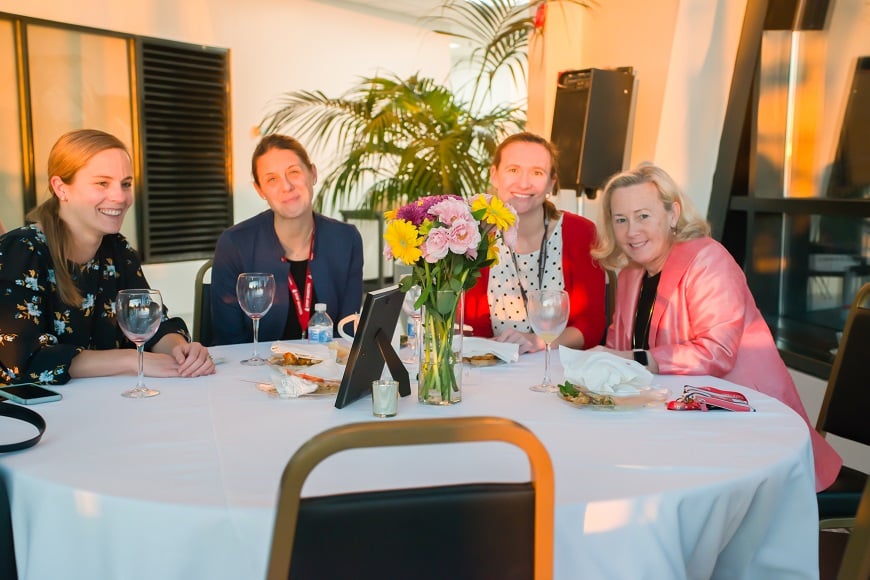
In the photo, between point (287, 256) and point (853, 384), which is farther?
point (287, 256)

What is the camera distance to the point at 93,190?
208 centimetres

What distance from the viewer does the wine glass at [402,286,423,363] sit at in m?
1.72

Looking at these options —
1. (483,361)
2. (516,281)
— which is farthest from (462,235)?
(516,281)

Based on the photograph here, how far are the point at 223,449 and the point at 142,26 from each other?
228 inches

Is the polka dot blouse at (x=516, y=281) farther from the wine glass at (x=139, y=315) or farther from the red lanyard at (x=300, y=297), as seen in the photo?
the wine glass at (x=139, y=315)

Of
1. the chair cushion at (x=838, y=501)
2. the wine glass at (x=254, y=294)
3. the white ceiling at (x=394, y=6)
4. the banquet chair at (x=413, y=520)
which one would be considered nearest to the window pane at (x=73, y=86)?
the white ceiling at (x=394, y=6)

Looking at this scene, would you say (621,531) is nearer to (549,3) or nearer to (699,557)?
(699,557)

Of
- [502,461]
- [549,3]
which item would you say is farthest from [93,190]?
[549,3]

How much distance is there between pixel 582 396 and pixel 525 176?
49.5 inches

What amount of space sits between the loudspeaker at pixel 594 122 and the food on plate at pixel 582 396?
2969 mm

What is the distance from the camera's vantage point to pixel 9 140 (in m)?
5.73

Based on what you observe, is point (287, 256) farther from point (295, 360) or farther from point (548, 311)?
point (548, 311)

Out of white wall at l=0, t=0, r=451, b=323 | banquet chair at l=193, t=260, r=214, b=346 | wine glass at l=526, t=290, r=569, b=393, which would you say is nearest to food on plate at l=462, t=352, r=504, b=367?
wine glass at l=526, t=290, r=569, b=393

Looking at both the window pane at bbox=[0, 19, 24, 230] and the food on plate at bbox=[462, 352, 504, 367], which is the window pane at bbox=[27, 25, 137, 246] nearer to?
the window pane at bbox=[0, 19, 24, 230]
